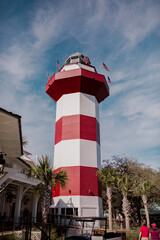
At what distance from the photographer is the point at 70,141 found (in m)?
26.1

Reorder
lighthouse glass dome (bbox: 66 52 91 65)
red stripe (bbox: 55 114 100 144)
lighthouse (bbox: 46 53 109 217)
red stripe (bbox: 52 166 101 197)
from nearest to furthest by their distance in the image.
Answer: lighthouse (bbox: 46 53 109 217) → red stripe (bbox: 52 166 101 197) → red stripe (bbox: 55 114 100 144) → lighthouse glass dome (bbox: 66 52 91 65)

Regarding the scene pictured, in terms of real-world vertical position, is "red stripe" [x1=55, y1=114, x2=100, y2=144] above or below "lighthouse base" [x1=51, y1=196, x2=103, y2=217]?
above

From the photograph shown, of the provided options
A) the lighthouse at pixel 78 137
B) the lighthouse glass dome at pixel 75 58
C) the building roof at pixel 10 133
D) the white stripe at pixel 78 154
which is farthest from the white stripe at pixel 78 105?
the building roof at pixel 10 133

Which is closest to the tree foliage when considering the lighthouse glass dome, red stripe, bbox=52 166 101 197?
red stripe, bbox=52 166 101 197

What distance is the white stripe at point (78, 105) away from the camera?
27.7 meters

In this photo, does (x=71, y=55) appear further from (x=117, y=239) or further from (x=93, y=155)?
(x=117, y=239)

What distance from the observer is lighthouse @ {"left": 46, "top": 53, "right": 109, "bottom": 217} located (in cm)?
2331

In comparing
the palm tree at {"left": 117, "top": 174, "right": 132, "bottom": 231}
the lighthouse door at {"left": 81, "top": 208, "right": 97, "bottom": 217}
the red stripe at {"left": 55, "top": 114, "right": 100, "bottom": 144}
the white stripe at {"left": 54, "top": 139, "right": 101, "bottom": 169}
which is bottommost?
the lighthouse door at {"left": 81, "top": 208, "right": 97, "bottom": 217}

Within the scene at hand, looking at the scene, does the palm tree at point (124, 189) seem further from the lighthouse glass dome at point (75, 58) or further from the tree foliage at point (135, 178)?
the lighthouse glass dome at point (75, 58)

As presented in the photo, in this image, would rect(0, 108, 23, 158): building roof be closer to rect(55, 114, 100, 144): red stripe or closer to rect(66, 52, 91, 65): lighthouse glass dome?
rect(55, 114, 100, 144): red stripe

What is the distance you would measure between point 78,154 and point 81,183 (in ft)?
11.3

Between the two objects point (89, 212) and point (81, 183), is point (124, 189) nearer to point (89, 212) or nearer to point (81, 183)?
point (89, 212)

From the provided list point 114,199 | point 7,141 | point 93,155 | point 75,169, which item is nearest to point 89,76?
point 93,155

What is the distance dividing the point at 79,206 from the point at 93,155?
249 inches
